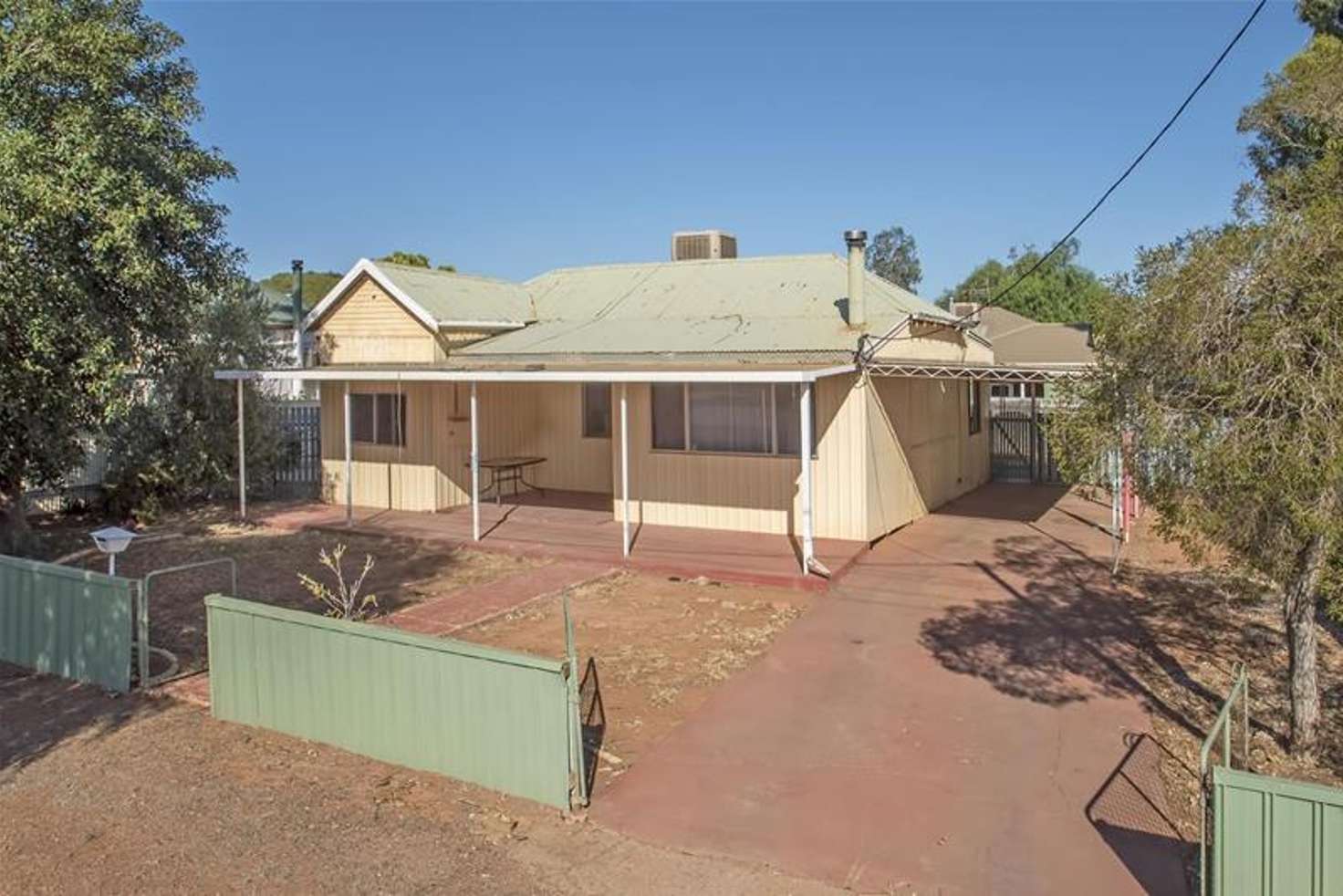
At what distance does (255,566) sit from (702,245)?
9.92 m

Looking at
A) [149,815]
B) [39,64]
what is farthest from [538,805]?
[39,64]

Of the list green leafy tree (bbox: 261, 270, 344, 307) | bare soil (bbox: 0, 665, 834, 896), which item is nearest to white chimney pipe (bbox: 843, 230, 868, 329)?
bare soil (bbox: 0, 665, 834, 896)

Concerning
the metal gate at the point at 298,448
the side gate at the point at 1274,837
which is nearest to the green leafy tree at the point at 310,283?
the metal gate at the point at 298,448

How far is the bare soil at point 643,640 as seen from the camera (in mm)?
7059

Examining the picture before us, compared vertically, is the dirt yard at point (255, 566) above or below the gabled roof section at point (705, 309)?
below

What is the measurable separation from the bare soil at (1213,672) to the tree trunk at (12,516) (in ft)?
45.3

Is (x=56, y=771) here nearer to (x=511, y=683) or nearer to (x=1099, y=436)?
(x=511, y=683)

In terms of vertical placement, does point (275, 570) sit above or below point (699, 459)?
below

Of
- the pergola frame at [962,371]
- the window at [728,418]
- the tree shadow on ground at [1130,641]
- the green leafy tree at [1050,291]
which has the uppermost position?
the green leafy tree at [1050,291]

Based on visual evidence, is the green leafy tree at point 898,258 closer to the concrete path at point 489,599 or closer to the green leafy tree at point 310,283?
the green leafy tree at point 310,283

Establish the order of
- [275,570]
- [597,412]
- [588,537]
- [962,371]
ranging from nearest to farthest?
[275,570] → [962,371] → [588,537] → [597,412]

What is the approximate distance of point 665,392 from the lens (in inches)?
555

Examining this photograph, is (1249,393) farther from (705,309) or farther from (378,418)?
(378,418)

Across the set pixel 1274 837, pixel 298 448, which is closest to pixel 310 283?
pixel 298 448
